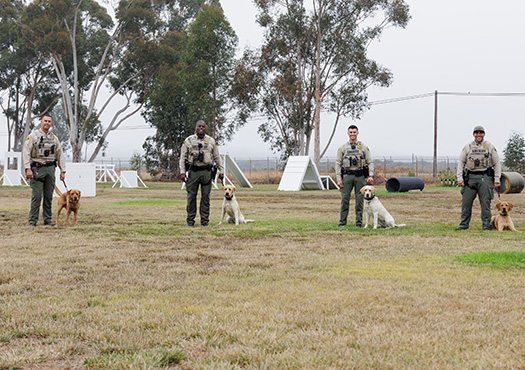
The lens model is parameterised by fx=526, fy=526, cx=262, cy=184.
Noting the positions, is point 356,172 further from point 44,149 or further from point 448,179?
point 448,179

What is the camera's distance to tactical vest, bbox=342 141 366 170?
31.8 ft

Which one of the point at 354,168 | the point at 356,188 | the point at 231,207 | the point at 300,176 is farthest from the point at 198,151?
the point at 300,176

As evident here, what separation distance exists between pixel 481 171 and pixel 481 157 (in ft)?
0.86

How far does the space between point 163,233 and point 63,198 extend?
270cm

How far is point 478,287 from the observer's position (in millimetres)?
4484

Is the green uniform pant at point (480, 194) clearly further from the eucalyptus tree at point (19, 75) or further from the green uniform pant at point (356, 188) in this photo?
the eucalyptus tree at point (19, 75)

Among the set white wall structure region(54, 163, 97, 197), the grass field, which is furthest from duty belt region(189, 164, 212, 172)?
white wall structure region(54, 163, 97, 197)

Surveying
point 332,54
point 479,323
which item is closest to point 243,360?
point 479,323

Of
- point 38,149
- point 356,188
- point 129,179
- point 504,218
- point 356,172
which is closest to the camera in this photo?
point 504,218

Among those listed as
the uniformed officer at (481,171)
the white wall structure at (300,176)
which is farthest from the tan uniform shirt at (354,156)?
the white wall structure at (300,176)

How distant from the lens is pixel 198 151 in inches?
381

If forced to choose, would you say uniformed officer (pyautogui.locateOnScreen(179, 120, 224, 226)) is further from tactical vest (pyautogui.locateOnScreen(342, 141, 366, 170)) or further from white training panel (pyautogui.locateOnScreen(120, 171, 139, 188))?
white training panel (pyautogui.locateOnScreen(120, 171, 139, 188))

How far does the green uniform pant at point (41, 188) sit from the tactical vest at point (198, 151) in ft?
8.42

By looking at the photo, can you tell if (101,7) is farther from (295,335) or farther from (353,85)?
(295,335)
